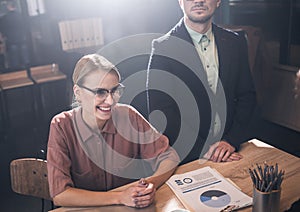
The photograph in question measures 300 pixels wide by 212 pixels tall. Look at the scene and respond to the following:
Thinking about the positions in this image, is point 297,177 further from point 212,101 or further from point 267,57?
point 267,57

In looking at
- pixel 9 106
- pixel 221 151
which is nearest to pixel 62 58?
pixel 9 106

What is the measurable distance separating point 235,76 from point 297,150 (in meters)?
1.81

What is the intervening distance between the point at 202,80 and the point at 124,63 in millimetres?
1805

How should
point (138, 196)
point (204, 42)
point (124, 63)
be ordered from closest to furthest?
point (138, 196) < point (204, 42) < point (124, 63)

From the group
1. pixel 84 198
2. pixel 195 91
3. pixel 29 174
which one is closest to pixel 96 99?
pixel 84 198

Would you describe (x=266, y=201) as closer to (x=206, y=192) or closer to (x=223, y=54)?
(x=206, y=192)

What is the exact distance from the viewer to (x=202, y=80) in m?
1.99

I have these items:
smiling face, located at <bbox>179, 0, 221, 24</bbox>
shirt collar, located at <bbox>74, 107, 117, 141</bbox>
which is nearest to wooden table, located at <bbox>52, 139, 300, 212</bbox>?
shirt collar, located at <bbox>74, 107, 117, 141</bbox>

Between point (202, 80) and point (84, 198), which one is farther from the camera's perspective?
point (202, 80)

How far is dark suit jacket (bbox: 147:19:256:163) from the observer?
1.95 meters

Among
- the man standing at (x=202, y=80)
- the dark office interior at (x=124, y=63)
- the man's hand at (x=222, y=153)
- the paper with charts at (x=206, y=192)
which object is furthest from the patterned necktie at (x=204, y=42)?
the dark office interior at (x=124, y=63)

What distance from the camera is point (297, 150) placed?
3518 millimetres

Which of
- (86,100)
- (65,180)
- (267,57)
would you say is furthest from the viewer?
(267,57)

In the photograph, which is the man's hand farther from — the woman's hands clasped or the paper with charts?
the woman's hands clasped
